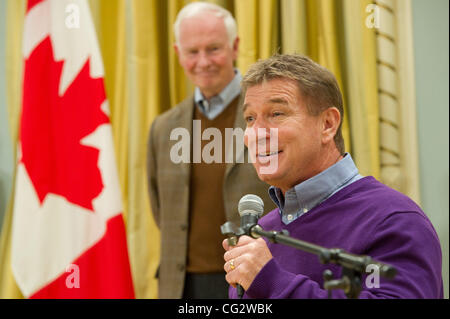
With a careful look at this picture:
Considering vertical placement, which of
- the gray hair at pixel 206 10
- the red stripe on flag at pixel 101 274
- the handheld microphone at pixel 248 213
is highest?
the gray hair at pixel 206 10

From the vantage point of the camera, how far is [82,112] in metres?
2.88

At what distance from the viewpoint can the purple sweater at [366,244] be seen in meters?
1.11

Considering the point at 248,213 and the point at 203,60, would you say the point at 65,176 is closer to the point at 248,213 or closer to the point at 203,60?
the point at 203,60

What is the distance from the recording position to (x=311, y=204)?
1403 millimetres

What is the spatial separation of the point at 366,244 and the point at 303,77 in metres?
0.43

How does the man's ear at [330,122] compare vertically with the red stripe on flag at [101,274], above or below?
above

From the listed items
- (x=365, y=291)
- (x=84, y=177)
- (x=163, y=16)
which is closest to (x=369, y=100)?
(x=163, y=16)

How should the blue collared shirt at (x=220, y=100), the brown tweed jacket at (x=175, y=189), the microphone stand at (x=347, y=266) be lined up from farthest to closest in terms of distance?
the blue collared shirt at (x=220, y=100) → the brown tweed jacket at (x=175, y=189) → the microphone stand at (x=347, y=266)

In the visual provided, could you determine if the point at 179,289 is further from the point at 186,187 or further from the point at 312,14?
the point at 312,14

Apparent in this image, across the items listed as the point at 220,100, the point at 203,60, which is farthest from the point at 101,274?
the point at 203,60

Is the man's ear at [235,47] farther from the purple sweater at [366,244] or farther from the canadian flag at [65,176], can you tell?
the purple sweater at [366,244]

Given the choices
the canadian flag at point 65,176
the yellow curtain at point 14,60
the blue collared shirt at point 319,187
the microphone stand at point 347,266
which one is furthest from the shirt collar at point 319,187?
the yellow curtain at point 14,60

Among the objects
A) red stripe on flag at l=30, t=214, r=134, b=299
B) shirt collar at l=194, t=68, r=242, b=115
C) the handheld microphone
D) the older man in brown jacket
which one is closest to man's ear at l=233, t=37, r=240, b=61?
the older man in brown jacket

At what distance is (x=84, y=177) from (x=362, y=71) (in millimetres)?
1406
